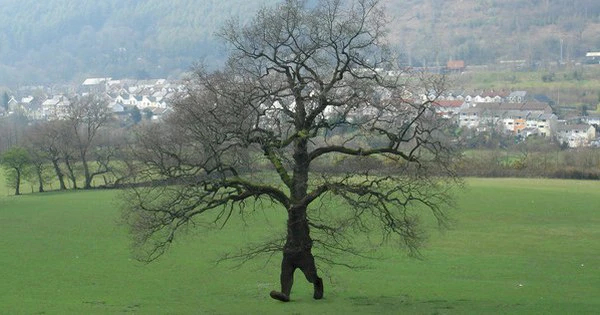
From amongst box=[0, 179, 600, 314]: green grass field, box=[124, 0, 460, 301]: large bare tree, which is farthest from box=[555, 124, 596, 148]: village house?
box=[124, 0, 460, 301]: large bare tree

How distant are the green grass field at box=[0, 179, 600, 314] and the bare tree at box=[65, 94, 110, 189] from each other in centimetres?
2054

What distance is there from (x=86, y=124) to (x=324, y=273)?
53.2m

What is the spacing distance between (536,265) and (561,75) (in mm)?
135468

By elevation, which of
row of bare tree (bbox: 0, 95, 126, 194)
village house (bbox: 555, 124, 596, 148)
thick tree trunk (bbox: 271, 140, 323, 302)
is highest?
village house (bbox: 555, 124, 596, 148)

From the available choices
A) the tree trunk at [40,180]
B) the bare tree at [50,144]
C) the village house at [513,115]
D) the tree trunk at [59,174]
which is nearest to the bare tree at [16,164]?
the tree trunk at [40,180]

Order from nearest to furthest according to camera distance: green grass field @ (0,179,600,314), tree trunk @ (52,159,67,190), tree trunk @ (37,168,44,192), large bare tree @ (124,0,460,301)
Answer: large bare tree @ (124,0,460,301)
green grass field @ (0,179,600,314)
tree trunk @ (37,168,44,192)
tree trunk @ (52,159,67,190)

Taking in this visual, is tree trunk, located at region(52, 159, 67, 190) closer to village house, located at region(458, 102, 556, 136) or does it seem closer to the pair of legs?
village house, located at region(458, 102, 556, 136)

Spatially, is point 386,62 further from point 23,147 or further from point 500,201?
point 23,147

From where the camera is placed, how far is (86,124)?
75.9m

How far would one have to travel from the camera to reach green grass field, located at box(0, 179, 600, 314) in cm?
2153

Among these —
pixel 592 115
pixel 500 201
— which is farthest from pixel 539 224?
pixel 592 115

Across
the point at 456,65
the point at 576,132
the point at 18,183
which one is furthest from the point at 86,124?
the point at 456,65

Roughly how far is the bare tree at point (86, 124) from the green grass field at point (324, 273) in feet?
67.4

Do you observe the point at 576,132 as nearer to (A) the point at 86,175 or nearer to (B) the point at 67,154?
(A) the point at 86,175
